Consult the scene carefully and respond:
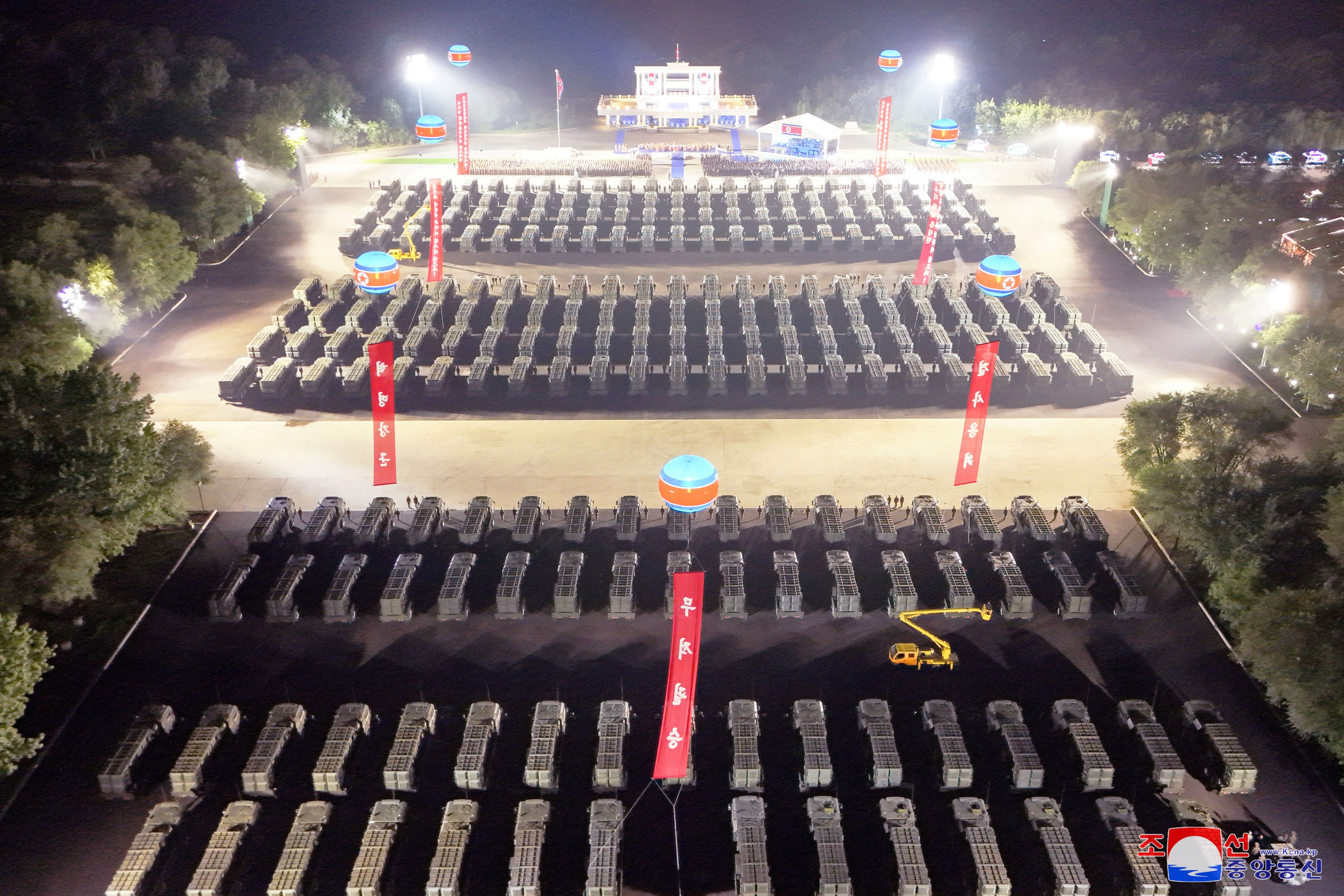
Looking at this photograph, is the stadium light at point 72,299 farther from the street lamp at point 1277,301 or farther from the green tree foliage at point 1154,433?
the street lamp at point 1277,301

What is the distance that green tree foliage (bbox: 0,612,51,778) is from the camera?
27.0 meters

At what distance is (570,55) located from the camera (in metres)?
135

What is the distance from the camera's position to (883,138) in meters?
86.6

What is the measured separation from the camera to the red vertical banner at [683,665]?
26.7m

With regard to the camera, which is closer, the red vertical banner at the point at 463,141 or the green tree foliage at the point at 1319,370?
the green tree foliage at the point at 1319,370

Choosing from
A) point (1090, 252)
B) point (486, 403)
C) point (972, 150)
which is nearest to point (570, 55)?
point (972, 150)

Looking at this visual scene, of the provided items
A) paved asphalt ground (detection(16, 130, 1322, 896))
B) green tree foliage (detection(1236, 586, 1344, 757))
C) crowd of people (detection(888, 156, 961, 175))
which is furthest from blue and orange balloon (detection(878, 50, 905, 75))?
green tree foliage (detection(1236, 586, 1344, 757))

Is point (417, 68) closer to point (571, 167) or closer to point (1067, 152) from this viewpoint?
point (571, 167)

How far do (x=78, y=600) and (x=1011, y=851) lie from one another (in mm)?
29973

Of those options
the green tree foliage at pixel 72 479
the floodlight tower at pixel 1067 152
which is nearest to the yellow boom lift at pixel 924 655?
the green tree foliage at pixel 72 479

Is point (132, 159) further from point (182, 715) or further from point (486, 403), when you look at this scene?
point (182, 715)

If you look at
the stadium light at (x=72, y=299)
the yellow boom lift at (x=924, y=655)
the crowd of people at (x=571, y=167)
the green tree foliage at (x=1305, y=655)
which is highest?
the crowd of people at (x=571, y=167)

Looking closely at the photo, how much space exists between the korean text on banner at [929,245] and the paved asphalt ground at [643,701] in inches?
969

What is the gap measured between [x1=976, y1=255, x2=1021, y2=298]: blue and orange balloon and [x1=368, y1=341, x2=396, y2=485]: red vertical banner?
108ft
